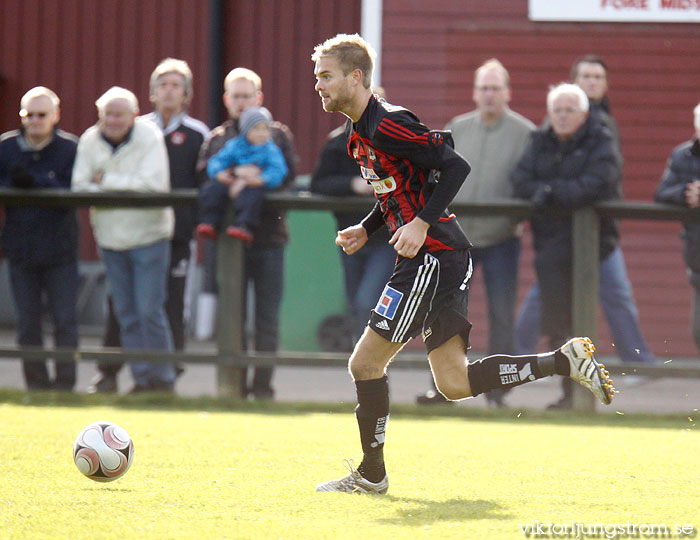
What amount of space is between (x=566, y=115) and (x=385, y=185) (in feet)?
11.5

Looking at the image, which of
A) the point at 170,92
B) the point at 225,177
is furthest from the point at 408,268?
the point at 170,92

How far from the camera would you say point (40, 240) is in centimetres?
848

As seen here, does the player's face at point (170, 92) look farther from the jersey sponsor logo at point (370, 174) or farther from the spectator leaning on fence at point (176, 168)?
the jersey sponsor logo at point (370, 174)

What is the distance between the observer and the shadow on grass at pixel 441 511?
415 centimetres

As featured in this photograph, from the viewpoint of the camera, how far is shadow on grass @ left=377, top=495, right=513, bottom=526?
163 inches

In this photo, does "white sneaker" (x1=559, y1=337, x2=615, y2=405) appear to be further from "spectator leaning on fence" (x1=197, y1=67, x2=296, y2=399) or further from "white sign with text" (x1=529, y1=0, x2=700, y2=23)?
"white sign with text" (x1=529, y1=0, x2=700, y2=23)

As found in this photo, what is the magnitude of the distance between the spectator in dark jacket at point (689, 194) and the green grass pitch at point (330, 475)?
99 centimetres

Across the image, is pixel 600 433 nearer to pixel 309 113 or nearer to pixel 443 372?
pixel 443 372

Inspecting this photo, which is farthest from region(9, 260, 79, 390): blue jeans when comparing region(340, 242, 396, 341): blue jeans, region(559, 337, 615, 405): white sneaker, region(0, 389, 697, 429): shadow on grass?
region(559, 337, 615, 405): white sneaker

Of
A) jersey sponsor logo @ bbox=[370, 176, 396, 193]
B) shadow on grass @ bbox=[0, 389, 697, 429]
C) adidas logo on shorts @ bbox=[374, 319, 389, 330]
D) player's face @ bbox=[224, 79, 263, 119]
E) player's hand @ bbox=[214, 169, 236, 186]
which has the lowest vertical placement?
shadow on grass @ bbox=[0, 389, 697, 429]

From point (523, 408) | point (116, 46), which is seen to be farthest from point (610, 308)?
point (116, 46)

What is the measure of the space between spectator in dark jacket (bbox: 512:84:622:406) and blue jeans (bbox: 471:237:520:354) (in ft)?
0.64

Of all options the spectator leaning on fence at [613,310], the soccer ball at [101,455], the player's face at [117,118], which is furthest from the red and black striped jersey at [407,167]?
the player's face at [117,118]

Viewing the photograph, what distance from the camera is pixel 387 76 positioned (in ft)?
40.5
